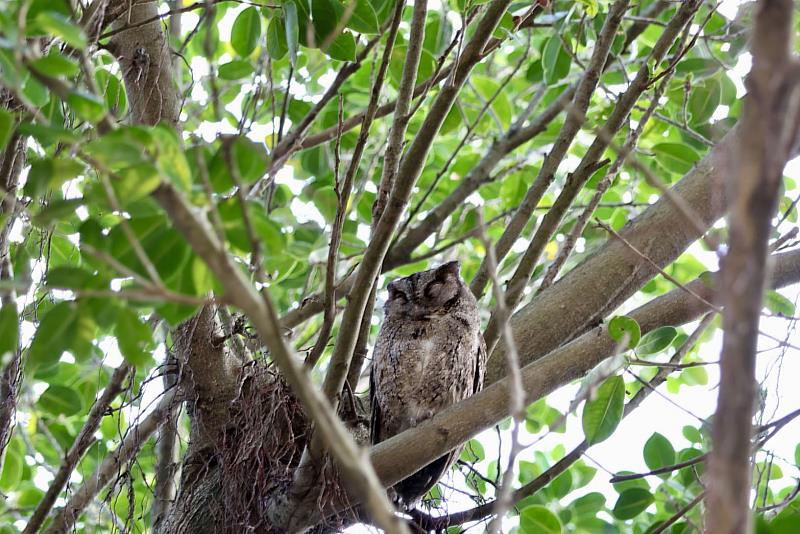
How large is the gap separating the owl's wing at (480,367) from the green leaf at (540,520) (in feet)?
1.58

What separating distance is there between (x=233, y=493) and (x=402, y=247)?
1.39 m

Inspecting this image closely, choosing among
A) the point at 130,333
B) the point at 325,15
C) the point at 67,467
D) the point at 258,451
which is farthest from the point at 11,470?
the point at 130,333

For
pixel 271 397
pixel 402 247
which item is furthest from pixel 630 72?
pixel 271 397

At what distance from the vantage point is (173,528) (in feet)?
7.30

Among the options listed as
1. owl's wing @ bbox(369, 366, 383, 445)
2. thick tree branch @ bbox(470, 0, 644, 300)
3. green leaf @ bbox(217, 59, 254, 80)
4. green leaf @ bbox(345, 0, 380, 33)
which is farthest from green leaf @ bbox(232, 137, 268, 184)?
green leaf @ bbox(217, 59, 254, 80)

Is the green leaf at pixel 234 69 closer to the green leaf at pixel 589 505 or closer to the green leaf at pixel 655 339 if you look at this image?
the green leaf at pixel 655 339

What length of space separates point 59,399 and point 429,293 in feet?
4.02

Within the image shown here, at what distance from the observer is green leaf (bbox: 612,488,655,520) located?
221cm

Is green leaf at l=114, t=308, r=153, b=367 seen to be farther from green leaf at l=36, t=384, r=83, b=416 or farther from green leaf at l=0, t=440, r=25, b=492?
green leaf at l=0, t=440, r=25, b=492

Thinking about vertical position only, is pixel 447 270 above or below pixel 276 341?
above

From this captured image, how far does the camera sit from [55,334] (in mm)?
1074

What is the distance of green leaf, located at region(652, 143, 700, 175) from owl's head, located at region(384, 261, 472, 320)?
783 millimetres

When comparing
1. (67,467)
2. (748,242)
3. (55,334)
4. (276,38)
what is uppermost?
(276,38)

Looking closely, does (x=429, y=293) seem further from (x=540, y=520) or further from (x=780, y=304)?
(x=780, y=304)
